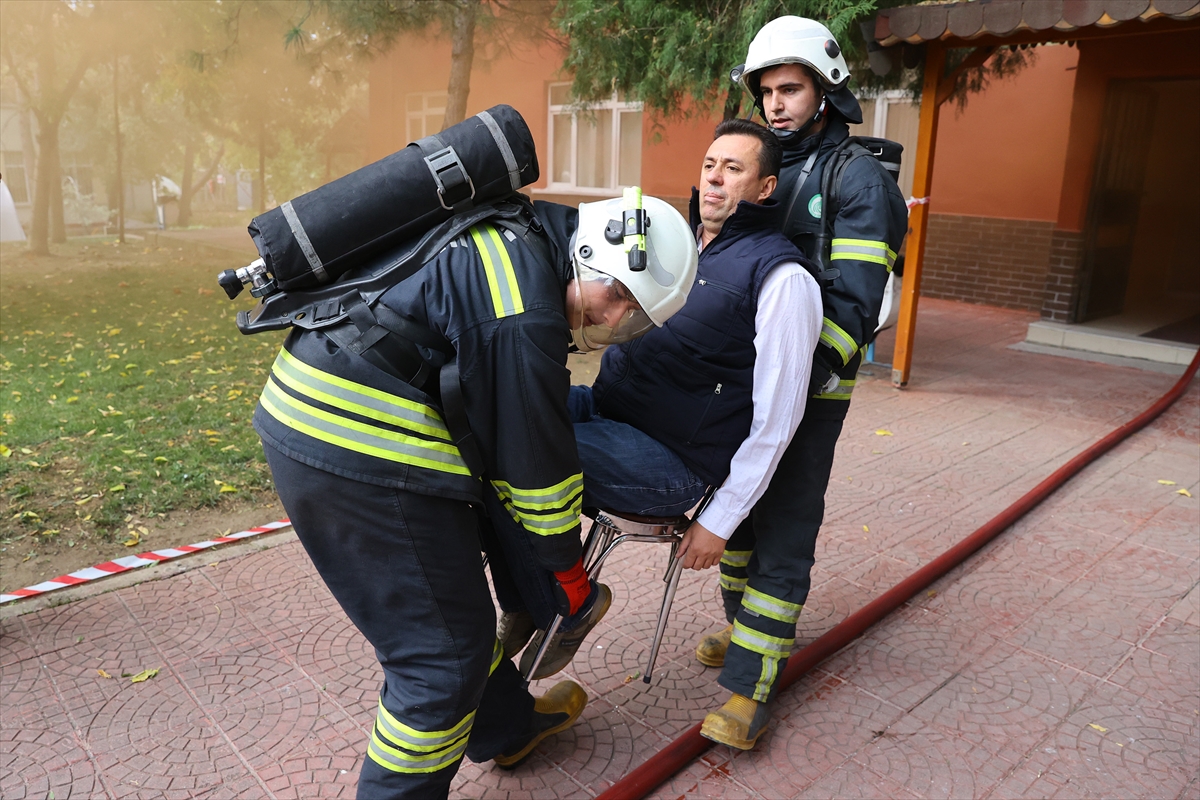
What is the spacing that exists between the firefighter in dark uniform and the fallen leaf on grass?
137cm

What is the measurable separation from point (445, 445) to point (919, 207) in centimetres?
619

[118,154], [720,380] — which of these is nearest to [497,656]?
[720,380]

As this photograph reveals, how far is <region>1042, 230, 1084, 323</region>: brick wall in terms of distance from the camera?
31.3 ft

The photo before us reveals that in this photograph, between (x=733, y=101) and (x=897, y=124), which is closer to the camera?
(x=733, y=101)

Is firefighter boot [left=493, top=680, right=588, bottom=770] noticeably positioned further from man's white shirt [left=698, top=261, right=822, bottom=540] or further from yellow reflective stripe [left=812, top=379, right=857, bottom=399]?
yellow reflective stripe [left=812, top=379, right=857, bottom=399]

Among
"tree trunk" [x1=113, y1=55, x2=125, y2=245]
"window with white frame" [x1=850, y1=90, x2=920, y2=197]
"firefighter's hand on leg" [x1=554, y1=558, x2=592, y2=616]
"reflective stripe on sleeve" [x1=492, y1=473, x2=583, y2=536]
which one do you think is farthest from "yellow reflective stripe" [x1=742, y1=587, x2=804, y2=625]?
"tree trunk" [x1=113, y1=55, x2=125, y2=245]

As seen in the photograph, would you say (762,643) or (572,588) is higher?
(572,588)

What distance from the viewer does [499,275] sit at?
1.72 meters

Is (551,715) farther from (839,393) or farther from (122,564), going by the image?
(122,564)

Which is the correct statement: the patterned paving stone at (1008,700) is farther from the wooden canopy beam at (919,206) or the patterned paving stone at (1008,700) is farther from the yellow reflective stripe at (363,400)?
the wooden canopy beam at (919,206)

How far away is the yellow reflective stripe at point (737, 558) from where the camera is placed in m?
3.06

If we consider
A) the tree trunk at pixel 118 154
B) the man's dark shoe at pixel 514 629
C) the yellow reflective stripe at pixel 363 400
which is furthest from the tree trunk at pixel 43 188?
the yellow reflective stripe at pixel 363 400

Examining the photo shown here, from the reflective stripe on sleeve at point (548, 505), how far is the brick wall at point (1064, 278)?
30.5 ft

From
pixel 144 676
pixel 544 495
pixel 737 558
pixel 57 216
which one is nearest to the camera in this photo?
pixel 544 495
